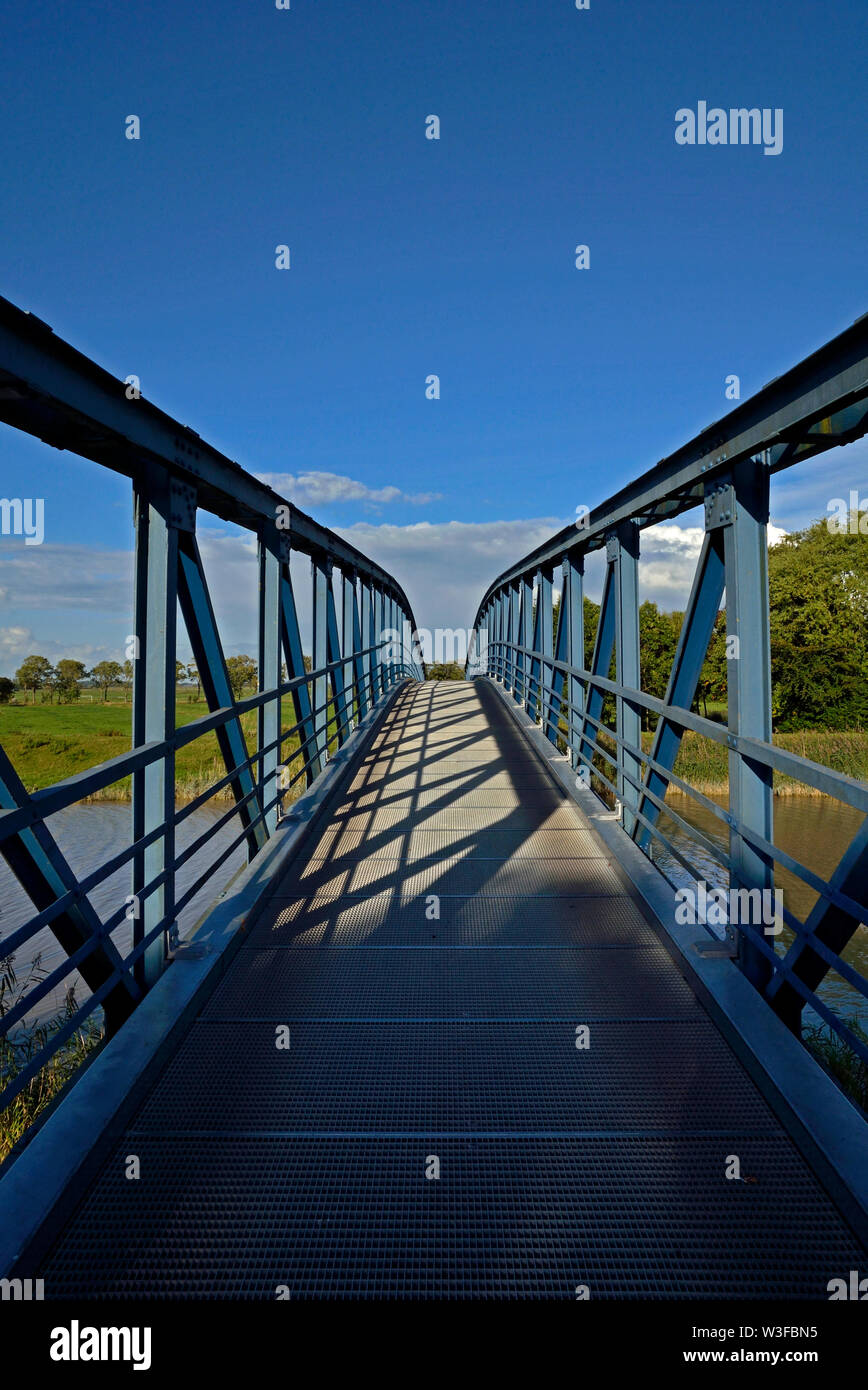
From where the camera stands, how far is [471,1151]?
8.20 ft

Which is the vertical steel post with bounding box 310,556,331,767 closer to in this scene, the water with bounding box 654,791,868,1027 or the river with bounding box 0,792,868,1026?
the river with bounding box 0,792,868,1026

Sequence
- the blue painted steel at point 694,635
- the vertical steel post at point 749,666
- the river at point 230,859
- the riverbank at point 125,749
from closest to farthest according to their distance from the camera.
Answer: the vertical steel post at point 749,666
the blue painted steel at point 694,635
the river at point 230,859
the riverbank at point 125,749

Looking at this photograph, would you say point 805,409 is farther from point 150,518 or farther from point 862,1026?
point 862,1026

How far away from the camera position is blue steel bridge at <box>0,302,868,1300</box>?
2146mm

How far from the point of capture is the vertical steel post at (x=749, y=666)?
354 centimetres

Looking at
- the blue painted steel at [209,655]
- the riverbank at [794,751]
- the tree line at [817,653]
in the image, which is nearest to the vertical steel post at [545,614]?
the blue painted steel at [209,655]

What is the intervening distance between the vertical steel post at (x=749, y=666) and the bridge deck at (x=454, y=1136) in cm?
63

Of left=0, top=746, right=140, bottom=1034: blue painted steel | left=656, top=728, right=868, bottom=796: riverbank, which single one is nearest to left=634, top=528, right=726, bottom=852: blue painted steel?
left=0, top=746, right=140, bottom=1034: blue painted steel

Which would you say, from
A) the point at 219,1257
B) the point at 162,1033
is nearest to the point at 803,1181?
the point at 219,1257

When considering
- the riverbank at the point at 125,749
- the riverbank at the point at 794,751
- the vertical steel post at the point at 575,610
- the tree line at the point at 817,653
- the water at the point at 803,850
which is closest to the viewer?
the vertical steel post at the point at 575,610

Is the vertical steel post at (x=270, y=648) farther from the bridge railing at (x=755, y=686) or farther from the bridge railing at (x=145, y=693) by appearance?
the bridge railing at (x=755, y=686)
